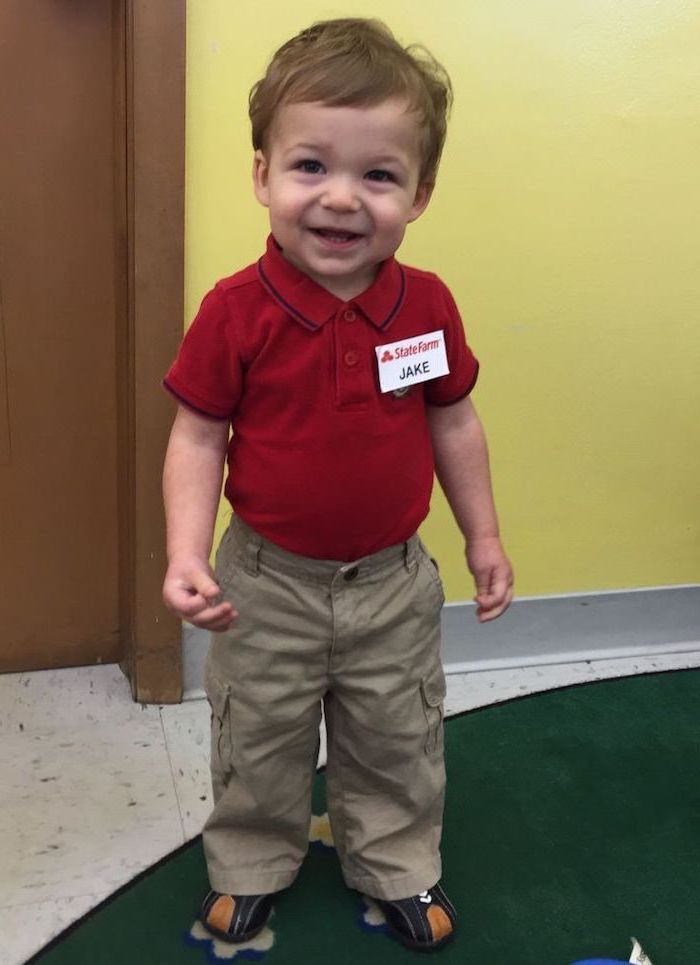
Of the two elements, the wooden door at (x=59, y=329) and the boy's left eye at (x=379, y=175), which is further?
the wooden door at (x=59, y=329)

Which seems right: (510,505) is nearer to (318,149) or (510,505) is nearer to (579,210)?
(579,210)

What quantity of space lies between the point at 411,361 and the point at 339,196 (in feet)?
0.69

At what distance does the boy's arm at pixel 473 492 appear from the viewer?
1.22m

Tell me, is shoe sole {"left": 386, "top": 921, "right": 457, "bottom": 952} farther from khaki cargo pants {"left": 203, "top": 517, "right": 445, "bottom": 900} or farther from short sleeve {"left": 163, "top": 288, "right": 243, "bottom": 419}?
short sleeve {"left": 163, "top": 288, "right": 243, "bottom": 419}

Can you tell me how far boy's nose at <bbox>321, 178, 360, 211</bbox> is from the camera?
0.97 meters

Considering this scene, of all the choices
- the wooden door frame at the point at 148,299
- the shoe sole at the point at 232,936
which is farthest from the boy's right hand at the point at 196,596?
the wooden door frame at the point at 148,299

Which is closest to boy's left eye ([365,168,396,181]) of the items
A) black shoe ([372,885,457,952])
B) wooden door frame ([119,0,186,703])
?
wooden door frame ([119,0,186,703])

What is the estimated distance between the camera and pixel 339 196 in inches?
38.0

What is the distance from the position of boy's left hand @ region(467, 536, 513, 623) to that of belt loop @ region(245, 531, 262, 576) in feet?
0.91

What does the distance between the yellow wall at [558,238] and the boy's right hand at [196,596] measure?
0.63m

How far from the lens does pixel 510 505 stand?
6.10ft

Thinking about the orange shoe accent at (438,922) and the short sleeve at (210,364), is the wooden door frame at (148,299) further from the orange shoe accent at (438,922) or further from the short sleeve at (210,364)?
the orange shoe accent at (438,922)

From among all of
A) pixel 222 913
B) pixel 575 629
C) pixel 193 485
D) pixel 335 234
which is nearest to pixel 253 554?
pixel 193 485

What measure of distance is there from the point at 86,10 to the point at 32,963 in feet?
4.22
